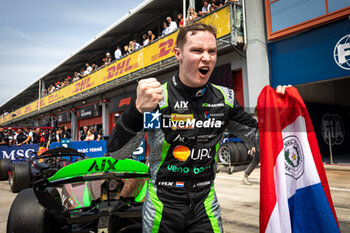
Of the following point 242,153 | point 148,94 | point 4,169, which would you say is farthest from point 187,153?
point 4,169

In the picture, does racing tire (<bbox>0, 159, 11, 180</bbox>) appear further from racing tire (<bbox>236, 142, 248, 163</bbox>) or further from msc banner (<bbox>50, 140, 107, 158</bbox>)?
racing tire (<bbox>236, 142, 248, 163</bbox>)

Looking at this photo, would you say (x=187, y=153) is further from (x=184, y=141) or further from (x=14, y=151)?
(x=14, y=151)

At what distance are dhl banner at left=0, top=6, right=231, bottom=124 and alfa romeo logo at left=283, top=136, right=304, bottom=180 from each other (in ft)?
20.0

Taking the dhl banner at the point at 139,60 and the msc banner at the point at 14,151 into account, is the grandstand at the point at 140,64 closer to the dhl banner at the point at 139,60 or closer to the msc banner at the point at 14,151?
the dhl banner at the point at 139,60

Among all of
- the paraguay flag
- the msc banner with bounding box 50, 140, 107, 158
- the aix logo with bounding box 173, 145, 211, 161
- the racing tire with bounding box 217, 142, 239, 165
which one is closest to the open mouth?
the aix logo with bounding box 173, 145, 211, 161

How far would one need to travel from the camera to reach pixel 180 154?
147 cm

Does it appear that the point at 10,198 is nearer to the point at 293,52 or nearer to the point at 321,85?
the point at 293,52

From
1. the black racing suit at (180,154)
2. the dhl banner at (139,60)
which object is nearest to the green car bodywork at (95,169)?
the black racing suit at (180,154)

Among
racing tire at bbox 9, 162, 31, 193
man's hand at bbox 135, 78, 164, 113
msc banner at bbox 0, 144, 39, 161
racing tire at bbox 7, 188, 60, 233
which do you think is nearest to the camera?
man's hand at bbox 135, 78, 164, 113

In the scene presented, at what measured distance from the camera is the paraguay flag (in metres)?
1.65

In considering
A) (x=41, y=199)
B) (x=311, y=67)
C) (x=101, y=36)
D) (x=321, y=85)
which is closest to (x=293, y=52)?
(x=311, y=67)

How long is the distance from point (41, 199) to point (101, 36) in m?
19.1

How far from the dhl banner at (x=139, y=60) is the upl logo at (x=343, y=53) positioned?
3782mm

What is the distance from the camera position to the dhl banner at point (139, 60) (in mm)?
10279
